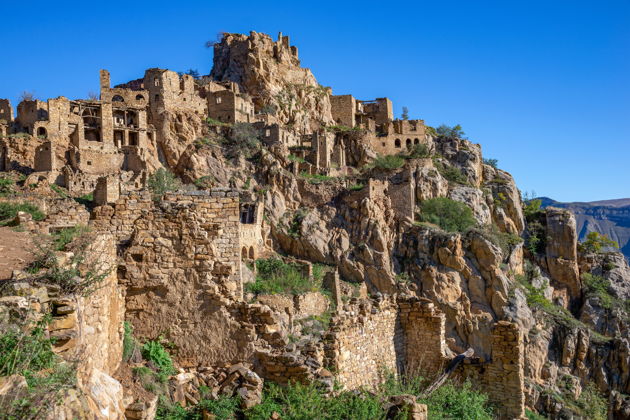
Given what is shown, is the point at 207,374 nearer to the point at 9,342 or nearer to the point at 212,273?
the point at 212,273

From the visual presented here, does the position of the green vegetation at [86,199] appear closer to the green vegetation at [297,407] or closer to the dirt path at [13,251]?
the dirt path at [13,251]

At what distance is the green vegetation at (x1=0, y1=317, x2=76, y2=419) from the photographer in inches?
157

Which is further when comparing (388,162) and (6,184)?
(388,162)

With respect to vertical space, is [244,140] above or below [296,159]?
above

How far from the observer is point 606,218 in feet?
383

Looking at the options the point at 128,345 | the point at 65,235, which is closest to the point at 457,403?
the point at 128,345

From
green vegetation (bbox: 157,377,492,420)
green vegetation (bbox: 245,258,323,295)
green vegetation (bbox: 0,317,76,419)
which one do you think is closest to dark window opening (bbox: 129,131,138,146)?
green vegetation (bbox: 245,258,323,295)

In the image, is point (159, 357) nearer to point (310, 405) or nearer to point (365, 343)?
point (310, 405)

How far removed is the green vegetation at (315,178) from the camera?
47906 millimetres

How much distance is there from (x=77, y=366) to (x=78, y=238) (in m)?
3.02

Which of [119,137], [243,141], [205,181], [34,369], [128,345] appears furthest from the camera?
[243,141]

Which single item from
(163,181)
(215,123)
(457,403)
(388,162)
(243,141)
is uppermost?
(215,123)

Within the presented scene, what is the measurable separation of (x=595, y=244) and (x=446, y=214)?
2034cm

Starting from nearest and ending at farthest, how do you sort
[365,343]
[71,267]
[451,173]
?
[71,267], [365,343], [451,173]
